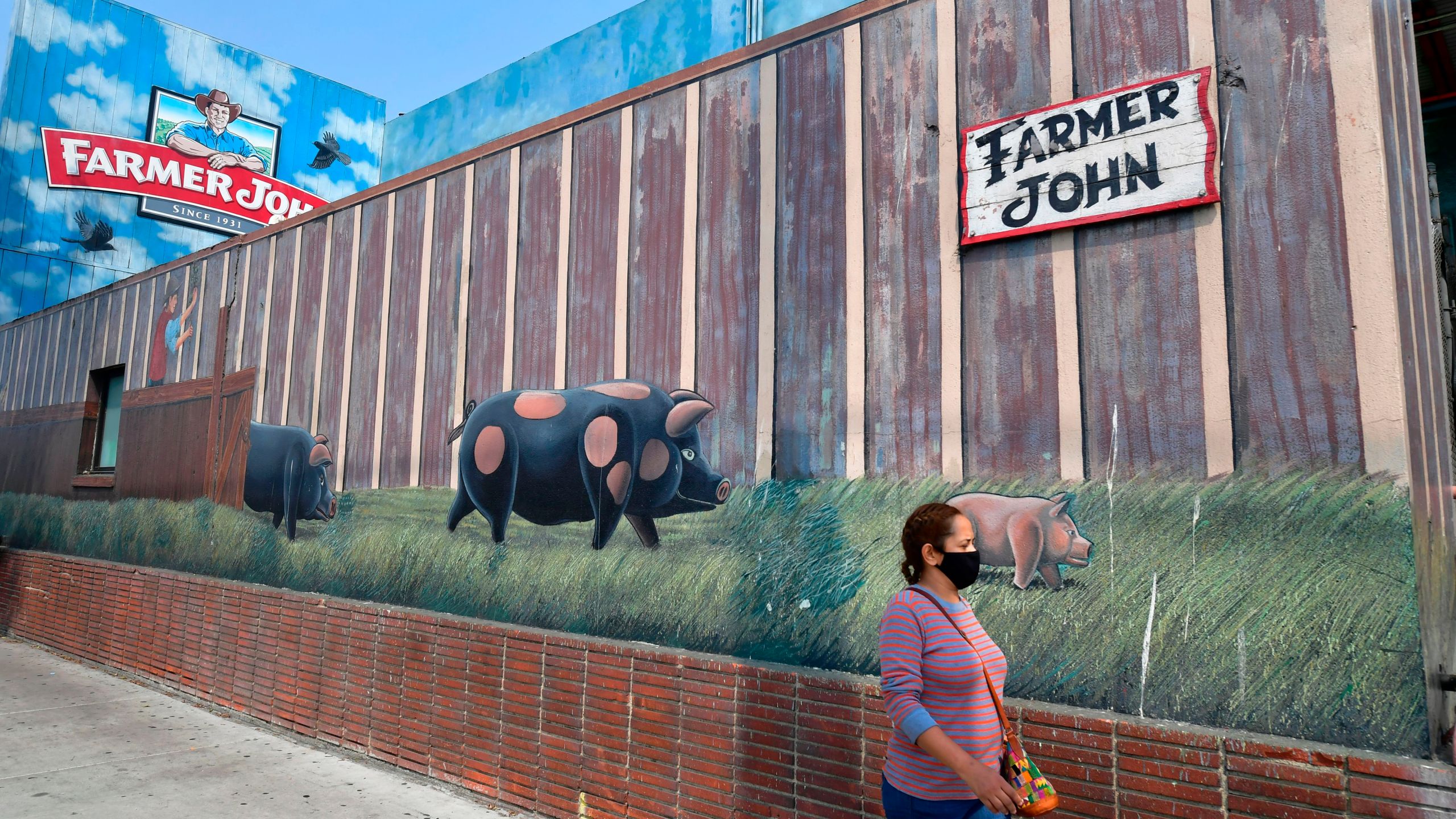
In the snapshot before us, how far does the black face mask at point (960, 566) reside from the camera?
265 cm

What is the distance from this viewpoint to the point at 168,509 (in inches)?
359

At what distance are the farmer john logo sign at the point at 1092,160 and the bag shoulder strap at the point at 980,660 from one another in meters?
1.88

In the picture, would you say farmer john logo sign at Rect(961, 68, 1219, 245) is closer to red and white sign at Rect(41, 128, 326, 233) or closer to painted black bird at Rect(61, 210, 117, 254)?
red and white sign at Rect(41, 128, 326, 233)

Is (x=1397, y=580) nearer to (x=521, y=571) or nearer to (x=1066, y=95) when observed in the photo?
(x=1066, y=95)

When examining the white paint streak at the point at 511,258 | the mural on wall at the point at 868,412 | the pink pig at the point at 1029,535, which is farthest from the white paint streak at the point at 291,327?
the pink pig at the point at 1029,535

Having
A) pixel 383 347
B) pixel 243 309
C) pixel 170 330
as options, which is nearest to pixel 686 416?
pixel 383 347

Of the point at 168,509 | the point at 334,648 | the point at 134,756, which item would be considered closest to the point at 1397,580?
the point at 334,648

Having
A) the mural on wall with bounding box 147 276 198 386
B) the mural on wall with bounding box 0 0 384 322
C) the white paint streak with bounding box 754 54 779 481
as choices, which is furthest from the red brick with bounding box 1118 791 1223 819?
the mural on wall with bounding box 0 0 384 322

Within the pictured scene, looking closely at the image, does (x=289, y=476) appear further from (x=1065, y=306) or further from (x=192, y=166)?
(x=192, y=166)

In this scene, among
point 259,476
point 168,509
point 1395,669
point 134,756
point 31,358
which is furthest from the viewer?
point 31,358

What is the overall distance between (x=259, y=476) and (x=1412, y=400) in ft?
25.8

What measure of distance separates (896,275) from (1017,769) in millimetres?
2339

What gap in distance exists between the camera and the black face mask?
→ 265cm

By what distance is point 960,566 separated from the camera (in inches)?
105
